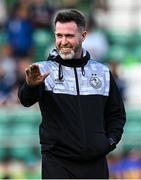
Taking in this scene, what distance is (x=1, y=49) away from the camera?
12.1 m

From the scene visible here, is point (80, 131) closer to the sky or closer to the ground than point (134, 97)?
closer to the sky

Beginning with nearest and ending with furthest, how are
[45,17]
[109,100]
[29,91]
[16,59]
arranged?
[29,91] < [109,100] < [16,59] < [45,17]

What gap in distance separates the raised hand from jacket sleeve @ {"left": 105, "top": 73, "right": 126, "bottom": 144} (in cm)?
65

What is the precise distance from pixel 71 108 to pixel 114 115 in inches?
17.3

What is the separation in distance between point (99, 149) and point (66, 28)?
866mm

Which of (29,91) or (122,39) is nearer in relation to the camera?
(29,91)

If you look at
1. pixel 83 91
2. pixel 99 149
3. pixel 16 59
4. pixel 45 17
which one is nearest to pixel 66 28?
pixel 83 91

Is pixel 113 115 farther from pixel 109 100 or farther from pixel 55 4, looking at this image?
pixel 55 4

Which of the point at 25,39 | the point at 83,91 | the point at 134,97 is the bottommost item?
the point at 134,97

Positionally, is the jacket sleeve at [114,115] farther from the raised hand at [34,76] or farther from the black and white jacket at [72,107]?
the raised hand at [34,76]

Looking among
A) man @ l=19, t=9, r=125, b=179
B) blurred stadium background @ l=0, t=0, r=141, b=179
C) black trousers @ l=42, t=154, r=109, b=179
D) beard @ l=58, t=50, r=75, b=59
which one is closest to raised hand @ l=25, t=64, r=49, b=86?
man @ l=19, t=9, r=125, b=179

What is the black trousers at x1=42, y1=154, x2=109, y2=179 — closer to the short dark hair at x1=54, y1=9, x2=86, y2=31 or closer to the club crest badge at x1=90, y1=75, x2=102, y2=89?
the club crest badge at x1=90, y1=75, x2=102, y2=89

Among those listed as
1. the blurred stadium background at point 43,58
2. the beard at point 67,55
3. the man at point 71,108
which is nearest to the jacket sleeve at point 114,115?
the man at point 71,108

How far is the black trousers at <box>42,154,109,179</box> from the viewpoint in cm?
509
